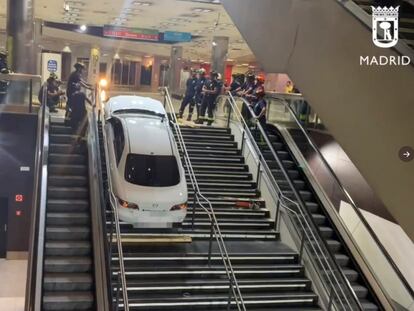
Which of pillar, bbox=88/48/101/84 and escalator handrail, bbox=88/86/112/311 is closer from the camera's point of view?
escalator handrail, bbox=88/86/112/311

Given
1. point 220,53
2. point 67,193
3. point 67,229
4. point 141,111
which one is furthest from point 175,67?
point 67,229

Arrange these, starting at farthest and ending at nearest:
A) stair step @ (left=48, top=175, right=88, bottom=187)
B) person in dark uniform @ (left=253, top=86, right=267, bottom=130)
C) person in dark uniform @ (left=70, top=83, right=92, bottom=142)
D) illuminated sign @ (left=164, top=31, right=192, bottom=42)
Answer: illuminated sign @ (left=164, top=31, right=192, bottom=42), person in dark uniform @ (left=253, top=86, right=267, bottom=130), person in dark uniform @ (left=70, top=83, right=92, bottom=142), stair step @ (left=48, top=175, right=88, bottom=187)

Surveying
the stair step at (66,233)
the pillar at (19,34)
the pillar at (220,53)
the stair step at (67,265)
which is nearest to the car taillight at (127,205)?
the stair step at (66,233)

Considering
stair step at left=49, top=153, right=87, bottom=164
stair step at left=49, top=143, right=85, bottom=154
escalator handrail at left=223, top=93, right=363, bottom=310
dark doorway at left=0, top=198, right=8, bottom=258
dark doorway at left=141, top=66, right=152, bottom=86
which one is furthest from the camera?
dark doorway at left=141, top=66, right=152, bottom=86

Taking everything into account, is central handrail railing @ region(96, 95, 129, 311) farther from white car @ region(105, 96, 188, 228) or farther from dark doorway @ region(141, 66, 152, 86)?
dark doorway @ region(141, 66, 152, 86)

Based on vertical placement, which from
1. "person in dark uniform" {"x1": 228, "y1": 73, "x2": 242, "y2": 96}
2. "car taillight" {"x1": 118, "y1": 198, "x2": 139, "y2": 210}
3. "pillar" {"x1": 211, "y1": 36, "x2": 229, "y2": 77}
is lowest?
"car taillight" {"x1": 118, "y1": 198, "x2": 139, "y2": 210}

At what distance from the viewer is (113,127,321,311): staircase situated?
25.2ft

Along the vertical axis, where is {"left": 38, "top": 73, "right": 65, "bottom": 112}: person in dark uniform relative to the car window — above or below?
above

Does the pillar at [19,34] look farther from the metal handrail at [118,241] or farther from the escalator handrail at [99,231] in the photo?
the metal handrail at [118,241]

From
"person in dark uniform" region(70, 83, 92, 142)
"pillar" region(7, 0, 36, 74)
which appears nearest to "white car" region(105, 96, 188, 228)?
"person in dark uniform" region(70, 83, 92, 142)

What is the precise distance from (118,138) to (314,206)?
13.3 feet

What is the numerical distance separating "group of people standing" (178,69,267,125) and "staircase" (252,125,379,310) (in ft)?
2.51

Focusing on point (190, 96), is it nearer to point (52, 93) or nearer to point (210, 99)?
point (210, 99)

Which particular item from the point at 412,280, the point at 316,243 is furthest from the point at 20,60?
the point at 412,280
